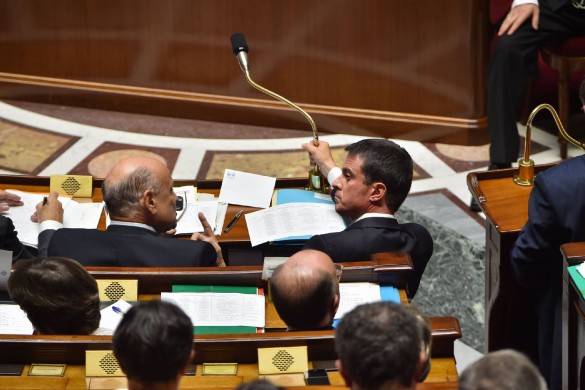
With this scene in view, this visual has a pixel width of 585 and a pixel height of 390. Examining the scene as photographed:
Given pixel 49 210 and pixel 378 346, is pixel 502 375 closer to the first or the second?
Answer: pixel 378 346

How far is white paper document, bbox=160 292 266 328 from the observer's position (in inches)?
126

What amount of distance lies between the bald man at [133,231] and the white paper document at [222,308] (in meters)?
0.30

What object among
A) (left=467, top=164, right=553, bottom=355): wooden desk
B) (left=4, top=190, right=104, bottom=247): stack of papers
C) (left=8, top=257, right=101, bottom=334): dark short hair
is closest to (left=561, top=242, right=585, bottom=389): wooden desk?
(left=467, top=164, right=553, bottom=355): wooden desk

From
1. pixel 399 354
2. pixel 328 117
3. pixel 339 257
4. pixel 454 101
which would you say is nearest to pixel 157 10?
pixel 328 117

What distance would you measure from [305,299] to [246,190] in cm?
139

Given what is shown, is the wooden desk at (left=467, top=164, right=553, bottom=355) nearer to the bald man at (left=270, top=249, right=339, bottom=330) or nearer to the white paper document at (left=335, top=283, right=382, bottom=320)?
the white paper document at (left=335, top=283, right=382, bottom=320)

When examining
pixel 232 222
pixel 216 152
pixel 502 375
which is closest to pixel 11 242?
pixel 232 222

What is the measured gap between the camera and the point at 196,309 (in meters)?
3.24

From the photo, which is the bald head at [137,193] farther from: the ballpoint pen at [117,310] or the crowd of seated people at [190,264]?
the ballpoint pen at [117,310]

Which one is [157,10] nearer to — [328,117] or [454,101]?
[328,117]

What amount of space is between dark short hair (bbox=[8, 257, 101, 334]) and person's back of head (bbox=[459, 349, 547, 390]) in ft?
4.14

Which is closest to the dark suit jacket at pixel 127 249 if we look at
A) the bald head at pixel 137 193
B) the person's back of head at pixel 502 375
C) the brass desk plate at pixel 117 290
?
the bald head at pixel 137 193

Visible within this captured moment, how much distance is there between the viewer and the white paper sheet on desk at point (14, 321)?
10.5 ft

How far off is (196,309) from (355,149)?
1004 mm
